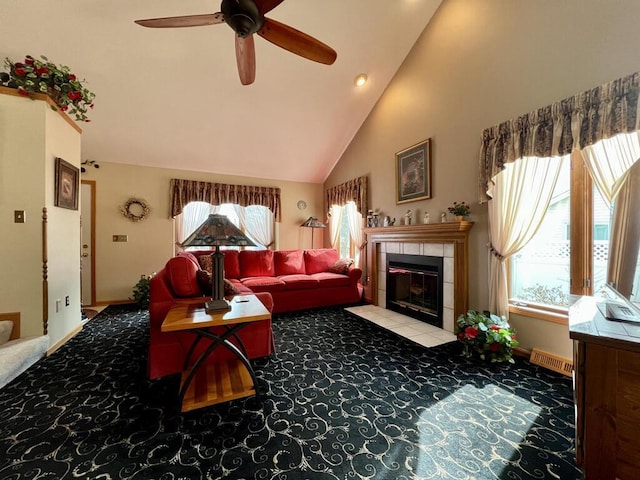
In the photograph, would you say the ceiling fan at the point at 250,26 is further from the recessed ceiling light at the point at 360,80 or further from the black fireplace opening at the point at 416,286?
the black fireplace opening at the point at 416,286

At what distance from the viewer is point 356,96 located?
4.16 meters

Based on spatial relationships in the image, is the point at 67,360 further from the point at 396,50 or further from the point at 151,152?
the point at 396,50

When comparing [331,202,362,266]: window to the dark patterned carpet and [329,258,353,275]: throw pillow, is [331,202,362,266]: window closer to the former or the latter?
[329,258,353,275]: throw pillow

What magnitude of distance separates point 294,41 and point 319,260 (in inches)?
139

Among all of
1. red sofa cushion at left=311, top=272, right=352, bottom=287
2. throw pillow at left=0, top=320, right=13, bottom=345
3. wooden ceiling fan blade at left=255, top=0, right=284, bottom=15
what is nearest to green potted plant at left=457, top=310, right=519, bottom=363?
red sofa cushion at left=311, top=272, right=352, bottom=287

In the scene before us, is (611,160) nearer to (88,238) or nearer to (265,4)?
(265,4)

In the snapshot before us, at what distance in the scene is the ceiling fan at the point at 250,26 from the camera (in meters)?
1.71

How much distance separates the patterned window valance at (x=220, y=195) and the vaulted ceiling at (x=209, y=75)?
0.36m

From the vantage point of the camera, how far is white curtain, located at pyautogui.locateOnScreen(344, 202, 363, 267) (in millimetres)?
4941

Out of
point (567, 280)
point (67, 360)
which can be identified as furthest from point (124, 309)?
point (567, 280)

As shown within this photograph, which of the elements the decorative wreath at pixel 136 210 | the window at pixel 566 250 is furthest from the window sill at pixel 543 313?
the decorative wreath at pixel 136 210

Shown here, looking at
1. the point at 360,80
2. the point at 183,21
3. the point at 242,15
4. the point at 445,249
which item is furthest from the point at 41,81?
the point at 445,249

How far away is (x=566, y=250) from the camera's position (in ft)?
7.50

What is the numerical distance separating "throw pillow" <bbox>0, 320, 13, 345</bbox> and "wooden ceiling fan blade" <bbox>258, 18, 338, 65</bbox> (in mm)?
3433
